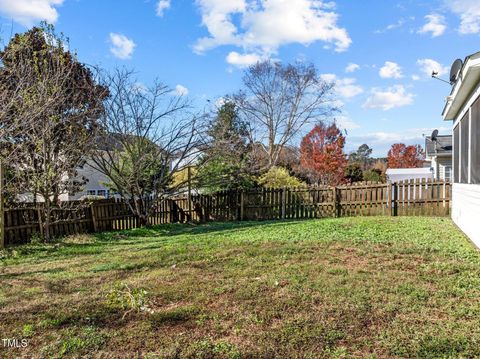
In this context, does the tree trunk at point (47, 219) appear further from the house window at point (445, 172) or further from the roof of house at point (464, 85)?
the house window at point (445, 172)

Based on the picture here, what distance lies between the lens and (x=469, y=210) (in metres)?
7.08

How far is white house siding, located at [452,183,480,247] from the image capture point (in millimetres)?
6219

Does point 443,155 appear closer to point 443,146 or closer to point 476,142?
point 443,146

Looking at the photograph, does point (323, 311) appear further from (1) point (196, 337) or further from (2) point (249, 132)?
(2) point (249, 132)

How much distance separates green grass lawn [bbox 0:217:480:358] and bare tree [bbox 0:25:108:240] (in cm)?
244

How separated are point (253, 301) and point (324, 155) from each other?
26780 mm

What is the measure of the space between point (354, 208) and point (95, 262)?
374 inches

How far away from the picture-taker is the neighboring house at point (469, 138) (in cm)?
604

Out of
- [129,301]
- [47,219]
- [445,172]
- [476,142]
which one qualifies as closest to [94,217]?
[47,219]

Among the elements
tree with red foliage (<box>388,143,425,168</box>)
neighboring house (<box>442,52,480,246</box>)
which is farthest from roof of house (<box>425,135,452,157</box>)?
tree with red foliage (<box>388,143,425,168</box>)

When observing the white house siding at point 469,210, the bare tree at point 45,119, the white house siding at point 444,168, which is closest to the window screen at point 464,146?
the white house siding at point 469,210

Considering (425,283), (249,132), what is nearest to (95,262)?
(425,283)

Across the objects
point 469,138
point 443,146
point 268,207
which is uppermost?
point 443,146

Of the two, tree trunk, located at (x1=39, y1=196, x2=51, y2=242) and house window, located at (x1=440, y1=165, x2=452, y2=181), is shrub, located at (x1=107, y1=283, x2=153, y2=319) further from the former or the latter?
house window, located at (x1=440, y1=165, x2=452, y2=181)
